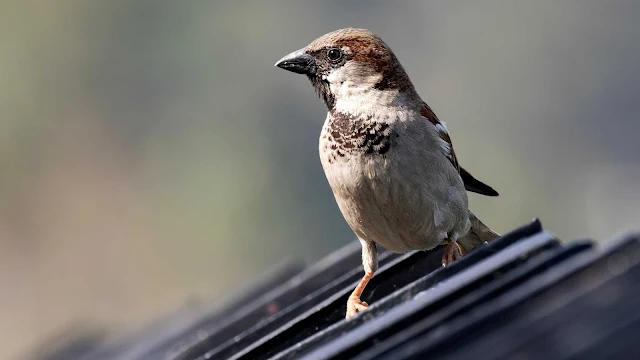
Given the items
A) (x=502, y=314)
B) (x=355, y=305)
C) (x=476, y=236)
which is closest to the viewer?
(x=502, y=314)

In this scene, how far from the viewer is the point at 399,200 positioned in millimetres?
3625

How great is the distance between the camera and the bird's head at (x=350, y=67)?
12.4 feet

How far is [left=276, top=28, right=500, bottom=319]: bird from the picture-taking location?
3582mm

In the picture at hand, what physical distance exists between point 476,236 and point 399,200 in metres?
0.70

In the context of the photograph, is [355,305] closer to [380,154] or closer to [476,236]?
[380,154]

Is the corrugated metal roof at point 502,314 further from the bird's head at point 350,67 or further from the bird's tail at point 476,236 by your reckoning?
the bird's tail at point 476,236

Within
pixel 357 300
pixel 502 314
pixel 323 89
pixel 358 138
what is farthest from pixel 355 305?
pixel 502 314

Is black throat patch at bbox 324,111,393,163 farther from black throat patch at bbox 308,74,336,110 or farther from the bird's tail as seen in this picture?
the bird's tail

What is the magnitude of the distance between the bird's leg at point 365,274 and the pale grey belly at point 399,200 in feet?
0.17

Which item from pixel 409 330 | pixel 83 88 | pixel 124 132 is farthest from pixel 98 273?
pixel 409 330

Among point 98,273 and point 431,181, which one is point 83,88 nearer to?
point 98,273

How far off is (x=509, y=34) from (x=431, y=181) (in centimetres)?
2491

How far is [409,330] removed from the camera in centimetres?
221

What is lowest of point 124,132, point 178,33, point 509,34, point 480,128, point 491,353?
point 491,353
